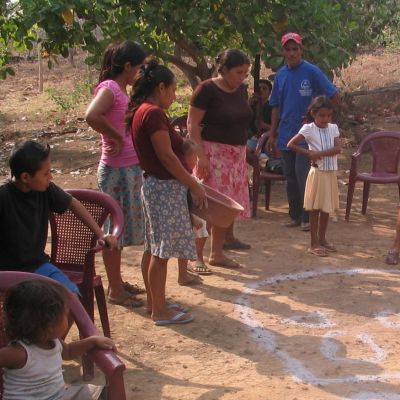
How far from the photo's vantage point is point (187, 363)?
4.16m

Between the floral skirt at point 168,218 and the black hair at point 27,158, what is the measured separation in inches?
47.2

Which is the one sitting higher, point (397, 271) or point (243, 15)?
point (243, 15)

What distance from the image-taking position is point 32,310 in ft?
8.53

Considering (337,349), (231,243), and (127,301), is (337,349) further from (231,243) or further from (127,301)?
(231,243)

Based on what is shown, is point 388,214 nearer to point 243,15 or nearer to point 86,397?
point 243,15

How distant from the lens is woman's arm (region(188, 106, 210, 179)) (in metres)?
5.47

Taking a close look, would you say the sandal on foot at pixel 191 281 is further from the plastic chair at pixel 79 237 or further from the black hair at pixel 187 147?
the black hair at pixel 187 147

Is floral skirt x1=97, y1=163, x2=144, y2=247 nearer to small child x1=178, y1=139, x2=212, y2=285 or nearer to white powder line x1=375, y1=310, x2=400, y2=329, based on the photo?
small child x1=178, y1=139, x2=212, y2=285

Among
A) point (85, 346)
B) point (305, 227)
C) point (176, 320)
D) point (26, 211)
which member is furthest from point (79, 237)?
point (305, 227)

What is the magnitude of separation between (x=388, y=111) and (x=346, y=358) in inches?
304

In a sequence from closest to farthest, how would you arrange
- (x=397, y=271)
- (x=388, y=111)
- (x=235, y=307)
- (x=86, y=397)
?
(x=86, y=397)
(x=235, y=307)
(x=397, y=271)
(x=388, y=111)

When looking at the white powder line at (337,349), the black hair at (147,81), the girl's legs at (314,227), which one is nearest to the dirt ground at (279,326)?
the white powder line at (337,349)

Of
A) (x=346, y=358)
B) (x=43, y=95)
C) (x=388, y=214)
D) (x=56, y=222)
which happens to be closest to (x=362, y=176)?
(x=388, y=214)

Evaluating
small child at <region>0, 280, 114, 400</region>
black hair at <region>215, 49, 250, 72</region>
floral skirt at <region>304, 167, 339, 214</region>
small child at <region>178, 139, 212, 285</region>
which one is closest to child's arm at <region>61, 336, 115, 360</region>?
small child at <region>0, 280, 114, 400</region>
